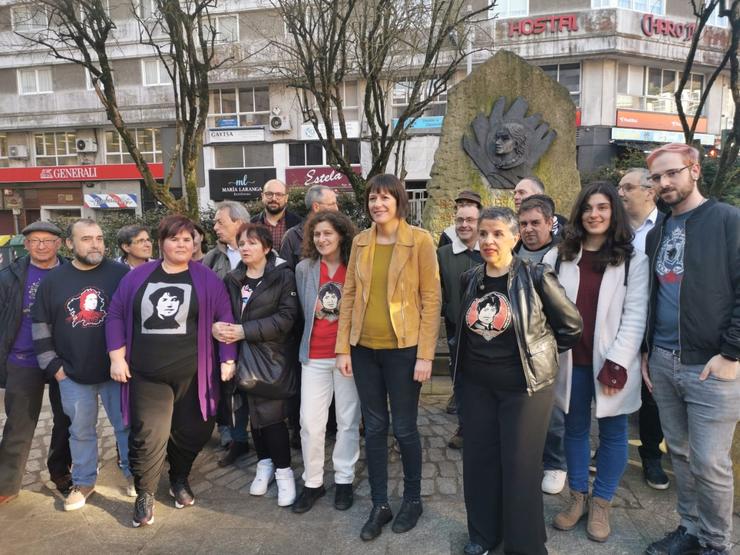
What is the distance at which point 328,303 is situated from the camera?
329cm

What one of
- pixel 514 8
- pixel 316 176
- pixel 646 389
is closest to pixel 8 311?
pixel 646 389

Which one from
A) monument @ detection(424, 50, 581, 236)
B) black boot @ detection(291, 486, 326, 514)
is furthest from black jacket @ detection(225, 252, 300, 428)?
monument @ detection(424, 50, 581, 236)

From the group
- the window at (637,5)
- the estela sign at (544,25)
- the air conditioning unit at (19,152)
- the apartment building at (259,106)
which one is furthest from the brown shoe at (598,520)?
the air conditioning unit at (19,152)

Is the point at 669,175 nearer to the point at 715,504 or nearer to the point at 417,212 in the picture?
the point at 715,504

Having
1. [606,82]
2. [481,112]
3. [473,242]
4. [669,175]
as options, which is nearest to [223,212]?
[473,242]

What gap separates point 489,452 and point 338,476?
1100 millimetres

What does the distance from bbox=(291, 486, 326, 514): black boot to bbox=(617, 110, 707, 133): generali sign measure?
22131 millimetres

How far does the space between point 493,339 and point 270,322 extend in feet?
4.66

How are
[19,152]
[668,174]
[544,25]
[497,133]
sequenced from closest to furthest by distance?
[668,174], [497,133], [544,25], [19,152]

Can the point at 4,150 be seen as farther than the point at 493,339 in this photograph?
Yes

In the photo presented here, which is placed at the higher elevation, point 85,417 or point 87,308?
point 87,308

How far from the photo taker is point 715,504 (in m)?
2.59

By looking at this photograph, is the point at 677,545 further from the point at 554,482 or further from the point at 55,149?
the point at 55,149

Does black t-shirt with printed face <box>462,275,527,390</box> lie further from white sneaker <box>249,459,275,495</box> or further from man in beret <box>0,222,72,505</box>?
man in beret <box>0,222,72,505</box>
